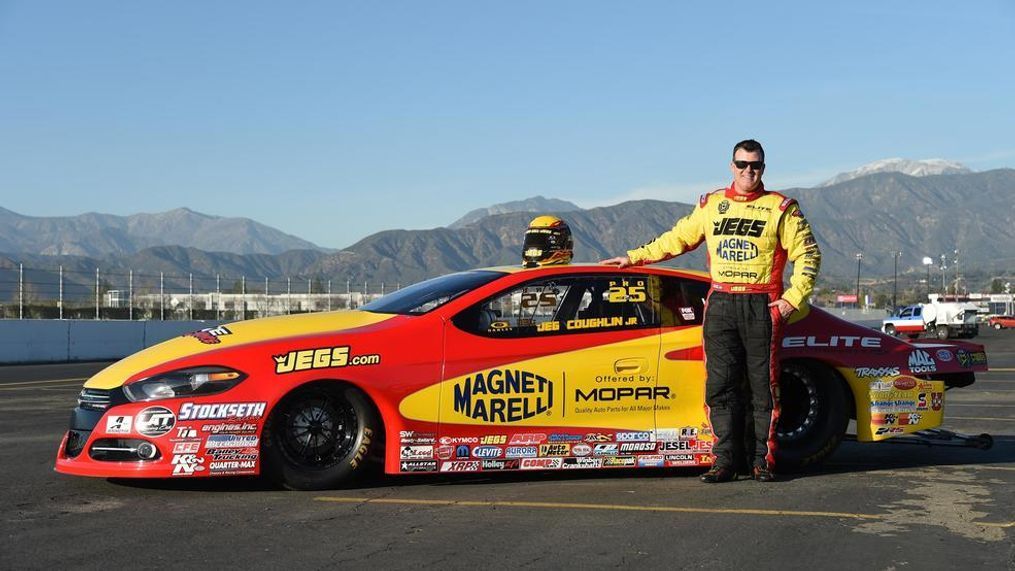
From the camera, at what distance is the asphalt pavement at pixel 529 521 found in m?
4.88

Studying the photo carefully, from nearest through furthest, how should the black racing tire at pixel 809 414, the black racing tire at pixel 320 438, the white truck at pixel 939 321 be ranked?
the black racing tire at pixel 320 438 → the black racing tire at pixel 809 414 → the white truck at pixel 939 321

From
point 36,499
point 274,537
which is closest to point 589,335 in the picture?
point 274,537

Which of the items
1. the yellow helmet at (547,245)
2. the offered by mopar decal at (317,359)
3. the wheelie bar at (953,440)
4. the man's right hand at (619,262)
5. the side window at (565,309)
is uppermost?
the yellow helmet at (547,245)

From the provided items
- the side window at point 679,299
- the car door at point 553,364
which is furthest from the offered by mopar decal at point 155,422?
the side window at point 679,299

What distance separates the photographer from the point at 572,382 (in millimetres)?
6891

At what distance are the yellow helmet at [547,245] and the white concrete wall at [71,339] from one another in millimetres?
18458

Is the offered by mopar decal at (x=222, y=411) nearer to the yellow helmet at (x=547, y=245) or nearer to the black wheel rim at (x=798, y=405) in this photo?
the yellow helmet at (x=547, y=245)

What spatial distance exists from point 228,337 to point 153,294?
26700mm

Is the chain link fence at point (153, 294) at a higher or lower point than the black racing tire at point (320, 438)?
higher

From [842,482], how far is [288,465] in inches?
129

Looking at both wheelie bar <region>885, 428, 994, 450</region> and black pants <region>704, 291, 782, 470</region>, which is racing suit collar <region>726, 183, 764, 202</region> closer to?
black pants <region>704, 291, 782, 470</region>

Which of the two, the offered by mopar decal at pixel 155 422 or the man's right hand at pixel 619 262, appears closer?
the offered by mopar decal at pixel 155 422

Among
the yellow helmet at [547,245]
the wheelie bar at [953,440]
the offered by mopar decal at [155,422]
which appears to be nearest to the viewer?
the offered by mopar decal at [155,422]

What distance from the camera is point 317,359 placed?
21.1ft
